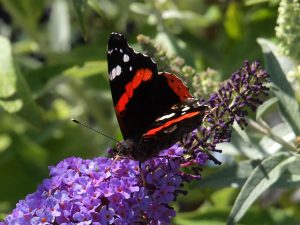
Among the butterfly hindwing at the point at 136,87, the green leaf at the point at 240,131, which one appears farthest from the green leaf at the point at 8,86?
the green leaf at the point at 240,131

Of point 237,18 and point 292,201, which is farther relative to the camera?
point 292,201

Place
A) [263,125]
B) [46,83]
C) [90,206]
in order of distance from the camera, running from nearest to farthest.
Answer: [90,206]
[263,125]
[46,83]

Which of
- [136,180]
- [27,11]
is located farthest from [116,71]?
[27,11]

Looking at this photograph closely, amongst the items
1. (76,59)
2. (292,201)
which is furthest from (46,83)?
(292,201)

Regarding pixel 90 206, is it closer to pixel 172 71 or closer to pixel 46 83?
pixel 172 71

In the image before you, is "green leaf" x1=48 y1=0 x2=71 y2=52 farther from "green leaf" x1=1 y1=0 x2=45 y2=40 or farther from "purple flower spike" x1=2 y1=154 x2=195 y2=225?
"purple flower spike" x1=2 y1=154 x2=195 y2=225

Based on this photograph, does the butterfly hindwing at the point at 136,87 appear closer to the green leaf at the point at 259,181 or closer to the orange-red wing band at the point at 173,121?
the orange-red wing band at the point at 173,121

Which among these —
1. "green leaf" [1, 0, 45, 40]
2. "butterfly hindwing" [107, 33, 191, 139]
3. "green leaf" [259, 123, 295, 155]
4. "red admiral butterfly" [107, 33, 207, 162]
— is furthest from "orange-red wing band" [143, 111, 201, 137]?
"green leaf" [1, 0, 45, 40]
